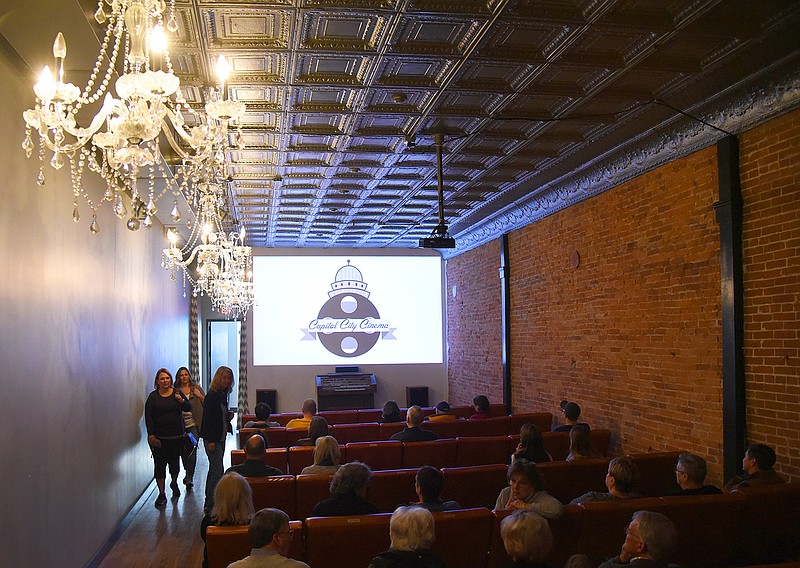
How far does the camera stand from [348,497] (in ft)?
12.5

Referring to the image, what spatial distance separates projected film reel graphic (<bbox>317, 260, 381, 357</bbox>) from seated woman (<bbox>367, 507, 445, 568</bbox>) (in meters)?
11.3

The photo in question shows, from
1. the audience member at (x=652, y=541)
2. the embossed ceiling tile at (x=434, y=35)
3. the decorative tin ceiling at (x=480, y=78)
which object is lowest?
the audience member at (x=652, y=541)

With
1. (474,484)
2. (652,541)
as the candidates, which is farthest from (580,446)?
(652,541)

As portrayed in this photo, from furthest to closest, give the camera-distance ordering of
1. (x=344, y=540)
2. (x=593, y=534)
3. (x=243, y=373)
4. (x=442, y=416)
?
(x=243, y=373) → (x=442, y=416) → (x=593, y=534) → (x=344, y=540)

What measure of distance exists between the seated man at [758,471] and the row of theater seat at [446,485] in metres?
0.89

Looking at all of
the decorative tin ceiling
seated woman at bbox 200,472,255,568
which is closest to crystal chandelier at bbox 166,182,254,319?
the decorative tin ceiling

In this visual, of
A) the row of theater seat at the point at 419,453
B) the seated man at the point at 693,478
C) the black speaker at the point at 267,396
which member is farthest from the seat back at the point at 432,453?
the black speaker at the point at 267,396

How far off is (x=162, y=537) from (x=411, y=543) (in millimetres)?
4135

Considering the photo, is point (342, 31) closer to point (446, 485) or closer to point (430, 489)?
point (430, 489)

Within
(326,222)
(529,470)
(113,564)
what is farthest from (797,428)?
(326,222)

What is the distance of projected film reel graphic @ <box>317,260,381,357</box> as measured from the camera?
14.3 m

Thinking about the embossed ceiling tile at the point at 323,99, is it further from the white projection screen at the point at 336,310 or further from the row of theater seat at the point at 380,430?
the white projection screen at the point at 336,310

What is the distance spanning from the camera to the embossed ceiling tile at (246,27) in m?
4.09

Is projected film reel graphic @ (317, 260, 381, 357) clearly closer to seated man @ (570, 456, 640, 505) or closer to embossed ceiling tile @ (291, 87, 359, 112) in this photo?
embossed ceiling tile @ (291, 87, 359, 112)
